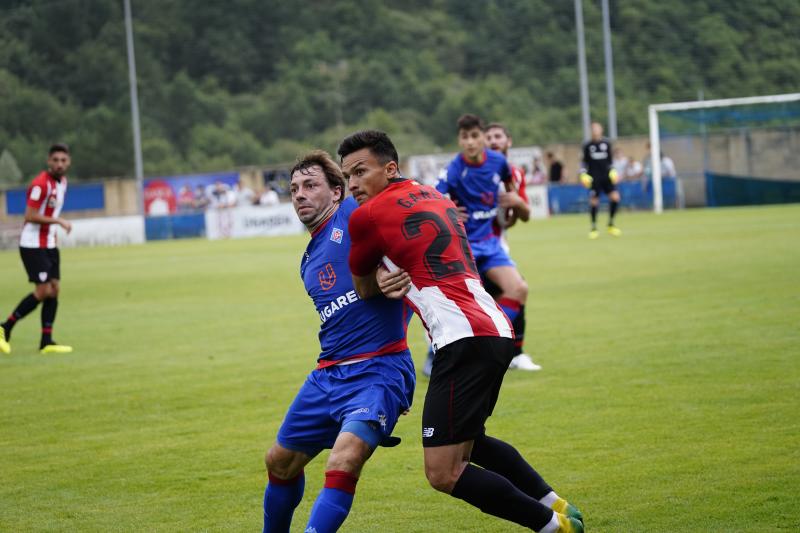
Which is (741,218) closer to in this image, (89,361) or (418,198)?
(89,361)

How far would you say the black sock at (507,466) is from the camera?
568 cm

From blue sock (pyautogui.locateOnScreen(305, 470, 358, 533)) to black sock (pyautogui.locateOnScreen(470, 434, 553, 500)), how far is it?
0.73m

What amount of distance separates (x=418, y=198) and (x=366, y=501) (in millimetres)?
2181

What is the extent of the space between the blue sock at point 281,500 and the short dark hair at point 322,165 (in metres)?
1.46

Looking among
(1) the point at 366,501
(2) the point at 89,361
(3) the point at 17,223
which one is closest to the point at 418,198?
(1) the point at 366,501

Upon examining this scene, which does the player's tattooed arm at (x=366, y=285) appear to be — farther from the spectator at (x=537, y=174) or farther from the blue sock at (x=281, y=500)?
the spectator at (x=537, y=174)

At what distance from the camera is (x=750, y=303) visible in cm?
1430

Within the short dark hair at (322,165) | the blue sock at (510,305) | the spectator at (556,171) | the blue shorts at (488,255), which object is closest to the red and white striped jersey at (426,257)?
the short dark hair at (322,165)

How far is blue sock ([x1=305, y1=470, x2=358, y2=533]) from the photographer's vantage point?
5.17 metres

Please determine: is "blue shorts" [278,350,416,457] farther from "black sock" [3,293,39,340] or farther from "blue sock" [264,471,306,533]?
"black sock" [3,293,39,340]

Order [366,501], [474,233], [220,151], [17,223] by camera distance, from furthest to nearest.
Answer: [220,151], [17,223], [474,233], [366,501]

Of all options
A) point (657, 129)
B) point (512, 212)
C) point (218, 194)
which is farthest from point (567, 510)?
point (218, 194)

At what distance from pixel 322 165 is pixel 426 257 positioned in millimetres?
877

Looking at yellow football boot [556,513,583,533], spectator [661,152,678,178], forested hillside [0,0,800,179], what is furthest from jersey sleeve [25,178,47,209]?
forested hillside [0,0,800,179]
